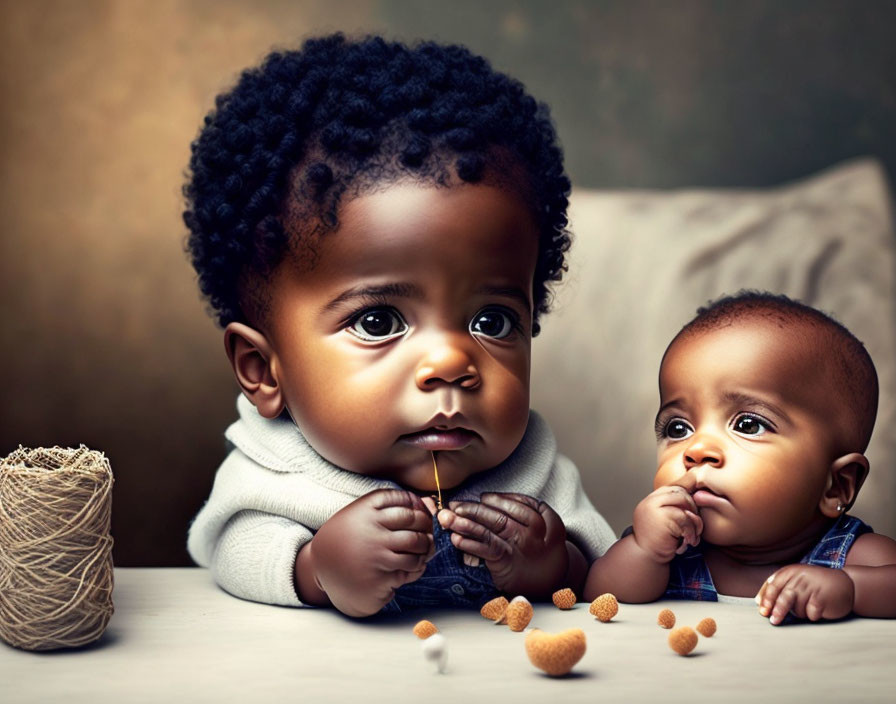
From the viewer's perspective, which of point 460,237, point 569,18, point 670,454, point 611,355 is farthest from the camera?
point 569,18

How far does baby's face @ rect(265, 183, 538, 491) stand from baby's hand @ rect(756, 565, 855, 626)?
0.31 m

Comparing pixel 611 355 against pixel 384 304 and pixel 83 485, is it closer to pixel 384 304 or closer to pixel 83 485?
pixel 384 304

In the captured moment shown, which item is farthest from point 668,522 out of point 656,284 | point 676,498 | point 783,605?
point 656,284

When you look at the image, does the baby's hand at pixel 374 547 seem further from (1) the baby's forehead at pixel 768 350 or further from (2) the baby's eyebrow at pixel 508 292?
(1) the baby's forehead at pixel 768 350

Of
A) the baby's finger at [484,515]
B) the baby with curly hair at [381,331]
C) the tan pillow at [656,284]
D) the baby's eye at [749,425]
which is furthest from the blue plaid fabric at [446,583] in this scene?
the tan pillow at [656,284]

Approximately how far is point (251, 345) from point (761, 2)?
1.44m

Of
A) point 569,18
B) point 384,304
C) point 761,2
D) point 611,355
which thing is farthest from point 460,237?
point 761,2

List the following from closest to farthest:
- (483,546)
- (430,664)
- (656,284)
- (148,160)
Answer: (430,664) → (483,546) → (656,284) → (148,160)

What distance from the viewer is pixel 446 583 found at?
1283mm

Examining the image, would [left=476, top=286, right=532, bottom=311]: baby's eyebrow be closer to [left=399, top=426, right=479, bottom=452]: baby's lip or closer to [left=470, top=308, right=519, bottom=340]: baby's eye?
[left=470, top=308, right=519, bottom=340]: baby's eye

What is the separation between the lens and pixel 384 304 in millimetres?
1221

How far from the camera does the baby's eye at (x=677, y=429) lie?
4.41 ft

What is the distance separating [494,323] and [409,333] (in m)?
0.11

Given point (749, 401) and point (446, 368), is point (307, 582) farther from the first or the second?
point (749, 401)
